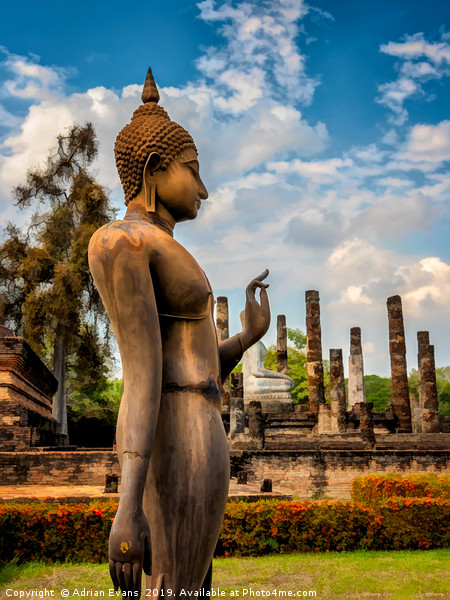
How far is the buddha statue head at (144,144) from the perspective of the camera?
244 cm

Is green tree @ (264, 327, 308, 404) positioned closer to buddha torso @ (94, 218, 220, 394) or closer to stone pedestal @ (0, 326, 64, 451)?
stone pedestal @ (0, 326, 64, 451)

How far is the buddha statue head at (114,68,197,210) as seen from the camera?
Result: 244cm

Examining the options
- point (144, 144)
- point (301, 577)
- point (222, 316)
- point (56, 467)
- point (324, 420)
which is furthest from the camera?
point (222, 316)

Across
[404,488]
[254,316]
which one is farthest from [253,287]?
[404,488]

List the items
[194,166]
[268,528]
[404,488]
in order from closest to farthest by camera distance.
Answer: [194,166]
[268,528]
[404,488]

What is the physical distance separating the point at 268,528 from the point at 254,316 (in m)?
5.18

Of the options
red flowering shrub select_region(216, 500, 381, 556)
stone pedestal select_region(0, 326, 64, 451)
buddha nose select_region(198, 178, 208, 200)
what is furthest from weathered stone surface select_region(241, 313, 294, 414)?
buddha nose select_region(198, 178, 208, 200)

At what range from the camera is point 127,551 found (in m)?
1.85

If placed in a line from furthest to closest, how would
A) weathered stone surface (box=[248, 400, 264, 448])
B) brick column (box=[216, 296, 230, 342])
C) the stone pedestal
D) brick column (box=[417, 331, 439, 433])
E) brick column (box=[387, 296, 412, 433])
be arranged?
brick column (box=[216, 296, 230, 342])
brick column (box=[387, 296, 412, 433])
brick column (box=[417, 331, 439, 433])
weathered stone surface (box=[248, 400, 264, 448])
the stone pedestal

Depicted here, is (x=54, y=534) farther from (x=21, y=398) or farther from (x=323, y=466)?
(x=21, y=398)

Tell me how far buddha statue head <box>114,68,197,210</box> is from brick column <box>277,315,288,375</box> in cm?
3180

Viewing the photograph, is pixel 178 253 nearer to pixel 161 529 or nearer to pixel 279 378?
pixel 161 529

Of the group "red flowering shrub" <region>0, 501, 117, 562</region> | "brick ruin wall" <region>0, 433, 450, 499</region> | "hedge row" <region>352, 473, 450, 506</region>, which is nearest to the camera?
"red flowering shrub" <region>0, 501, 117, 562</region>

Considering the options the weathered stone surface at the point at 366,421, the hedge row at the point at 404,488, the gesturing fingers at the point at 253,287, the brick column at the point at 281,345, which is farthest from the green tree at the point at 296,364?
the gesturing fingers at the point at 253,287
